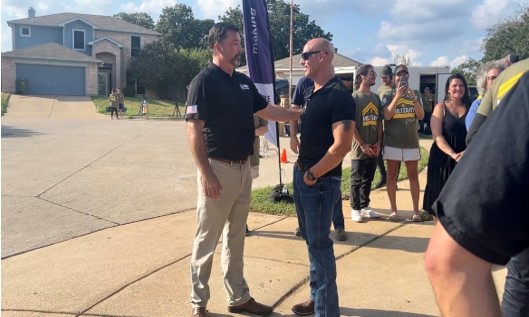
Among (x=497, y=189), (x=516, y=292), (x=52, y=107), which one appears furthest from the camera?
(x=52, y=107)

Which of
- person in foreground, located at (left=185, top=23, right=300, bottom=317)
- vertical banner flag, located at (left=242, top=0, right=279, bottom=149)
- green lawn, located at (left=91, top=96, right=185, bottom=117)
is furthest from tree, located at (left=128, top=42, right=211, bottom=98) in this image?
person in foreground, located at (left=185, top=23, right=300, bottom=317)

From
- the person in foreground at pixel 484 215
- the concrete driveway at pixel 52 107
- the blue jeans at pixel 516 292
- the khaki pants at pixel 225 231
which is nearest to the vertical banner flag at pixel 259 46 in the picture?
the khaki pants at pixel 225 231

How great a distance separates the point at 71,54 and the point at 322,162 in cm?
4375

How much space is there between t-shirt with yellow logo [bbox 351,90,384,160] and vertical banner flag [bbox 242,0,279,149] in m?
1.20

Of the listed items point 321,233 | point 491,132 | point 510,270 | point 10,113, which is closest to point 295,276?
point 321,233

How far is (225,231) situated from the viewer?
4023 millimetres

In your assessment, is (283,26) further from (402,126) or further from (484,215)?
(484,215)

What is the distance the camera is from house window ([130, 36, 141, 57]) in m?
48.7

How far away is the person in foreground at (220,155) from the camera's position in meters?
3.64

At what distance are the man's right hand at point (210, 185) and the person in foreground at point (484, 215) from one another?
2527mm

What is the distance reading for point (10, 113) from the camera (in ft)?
96.7

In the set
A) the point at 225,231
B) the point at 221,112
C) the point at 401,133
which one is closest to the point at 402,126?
the point at 401,133

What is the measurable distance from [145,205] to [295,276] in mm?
3734

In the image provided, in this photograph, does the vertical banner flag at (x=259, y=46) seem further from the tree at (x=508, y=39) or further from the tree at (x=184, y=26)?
the tree at (x=184, y=26)
